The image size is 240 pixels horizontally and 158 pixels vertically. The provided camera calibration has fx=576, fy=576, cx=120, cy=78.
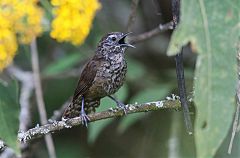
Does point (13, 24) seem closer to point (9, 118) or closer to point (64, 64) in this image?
point (9, 118)

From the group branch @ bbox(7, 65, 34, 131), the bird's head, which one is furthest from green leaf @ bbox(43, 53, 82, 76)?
the bird's head

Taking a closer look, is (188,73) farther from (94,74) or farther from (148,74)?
(94,74)

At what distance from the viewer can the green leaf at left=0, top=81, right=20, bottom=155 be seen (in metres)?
2.09

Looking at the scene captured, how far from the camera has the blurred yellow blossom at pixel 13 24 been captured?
3037mm

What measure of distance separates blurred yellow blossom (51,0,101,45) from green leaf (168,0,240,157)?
1327 mm

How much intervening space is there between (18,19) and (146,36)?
1567 millimetres

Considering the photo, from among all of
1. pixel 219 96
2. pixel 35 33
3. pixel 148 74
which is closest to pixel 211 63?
pixel 219 96

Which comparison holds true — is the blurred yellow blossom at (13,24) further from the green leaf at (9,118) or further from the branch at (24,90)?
the branch at (24,90)

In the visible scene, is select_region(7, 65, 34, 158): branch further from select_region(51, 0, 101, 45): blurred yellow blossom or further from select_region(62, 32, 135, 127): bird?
select_region(51, 0, 101, 45): blurred yellow blossom

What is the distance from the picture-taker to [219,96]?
1.75 m

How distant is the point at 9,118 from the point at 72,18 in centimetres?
115

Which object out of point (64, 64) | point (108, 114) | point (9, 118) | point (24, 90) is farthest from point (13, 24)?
point (24, 90)

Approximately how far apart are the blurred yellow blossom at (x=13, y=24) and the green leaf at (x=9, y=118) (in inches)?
24.5

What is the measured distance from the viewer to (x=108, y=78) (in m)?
3.95
